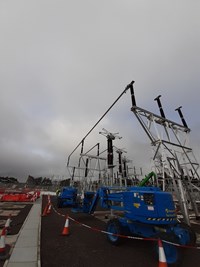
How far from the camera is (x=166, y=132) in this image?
45.4ft

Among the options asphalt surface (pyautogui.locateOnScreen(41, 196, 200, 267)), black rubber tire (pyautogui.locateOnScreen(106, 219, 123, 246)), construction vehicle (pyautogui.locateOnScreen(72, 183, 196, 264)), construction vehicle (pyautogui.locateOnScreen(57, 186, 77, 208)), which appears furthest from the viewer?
construction vehicle (pyautogui.locateOnScreen(57, 186, 77, 208))

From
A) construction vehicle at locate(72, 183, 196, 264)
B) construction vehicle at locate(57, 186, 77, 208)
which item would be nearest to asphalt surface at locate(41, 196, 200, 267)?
construction vehicle at locate(72, 183, 196, 264)

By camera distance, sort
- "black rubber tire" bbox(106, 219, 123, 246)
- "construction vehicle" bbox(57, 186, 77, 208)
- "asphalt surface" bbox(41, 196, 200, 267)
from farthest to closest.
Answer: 1. "construction vehicle" bbox(57, 186, 77, 208)
2. "black rubber tire" bbox(106, 219, 123, 246)
3. "asphalt surface" bbox(41, 196, 200, 267)

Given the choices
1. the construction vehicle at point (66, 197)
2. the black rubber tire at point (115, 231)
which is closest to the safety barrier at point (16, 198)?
the construction vehicle at point (66, 197)

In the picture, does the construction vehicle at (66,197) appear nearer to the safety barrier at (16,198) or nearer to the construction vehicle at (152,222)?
the safety barrier at (16,198)

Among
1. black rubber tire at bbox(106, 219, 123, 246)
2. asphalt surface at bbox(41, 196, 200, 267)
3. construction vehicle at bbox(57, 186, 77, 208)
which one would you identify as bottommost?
asphalt surface at bbox(41, 196, 200, 267)

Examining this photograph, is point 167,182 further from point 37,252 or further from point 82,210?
point 37,252

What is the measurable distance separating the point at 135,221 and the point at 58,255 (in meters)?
3.01

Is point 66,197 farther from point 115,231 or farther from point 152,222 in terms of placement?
point 152,222

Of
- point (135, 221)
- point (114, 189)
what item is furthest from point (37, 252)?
point (114, 189)

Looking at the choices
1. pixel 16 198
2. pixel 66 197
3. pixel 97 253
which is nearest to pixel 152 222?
pixel 97 253

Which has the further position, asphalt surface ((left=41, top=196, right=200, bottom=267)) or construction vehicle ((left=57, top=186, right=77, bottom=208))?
construction vehicle ((left=57, top=186, right=77, bottom=208))

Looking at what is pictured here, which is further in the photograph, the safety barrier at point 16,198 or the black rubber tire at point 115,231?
the safety barrier at point 16,198

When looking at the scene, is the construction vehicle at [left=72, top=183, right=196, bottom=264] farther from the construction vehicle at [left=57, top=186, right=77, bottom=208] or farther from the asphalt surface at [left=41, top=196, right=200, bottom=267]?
the construction vehicle at [left=57, top=186, right=77, bottom=208]
